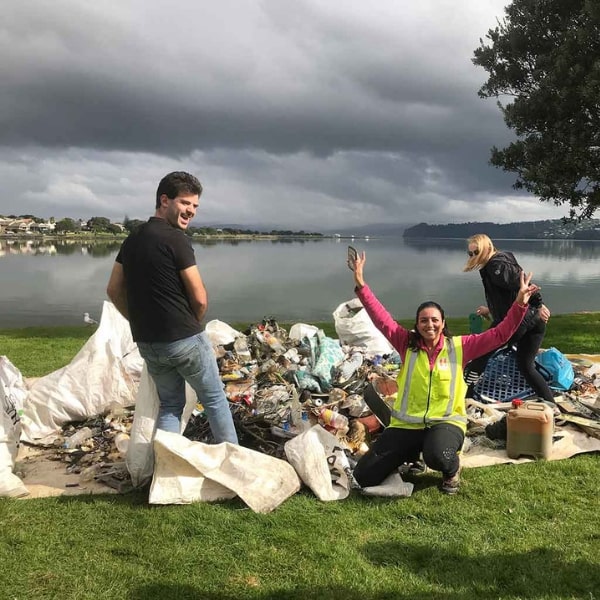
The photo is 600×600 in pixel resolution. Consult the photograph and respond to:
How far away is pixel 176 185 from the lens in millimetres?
3441

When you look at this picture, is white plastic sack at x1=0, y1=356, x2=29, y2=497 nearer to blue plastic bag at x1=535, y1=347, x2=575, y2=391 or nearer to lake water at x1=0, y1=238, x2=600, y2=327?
blue plastic bag at x1=535, y1=347, x2=575, y2=391

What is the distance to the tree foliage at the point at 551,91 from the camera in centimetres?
1113

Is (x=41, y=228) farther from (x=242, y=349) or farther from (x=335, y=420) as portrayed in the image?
(x=335, y=420)

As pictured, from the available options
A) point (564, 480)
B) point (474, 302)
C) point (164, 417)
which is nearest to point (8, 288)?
point (474, 302)

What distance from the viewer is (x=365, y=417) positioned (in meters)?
4.94

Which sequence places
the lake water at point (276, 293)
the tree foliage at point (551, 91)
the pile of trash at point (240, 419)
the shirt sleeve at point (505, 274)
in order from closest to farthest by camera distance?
the pile of trash at point (240, 419) < the shirt sleeve at point (505, 274) < the tree foliage at point (551, 91) < the lake water at point (276, 293)

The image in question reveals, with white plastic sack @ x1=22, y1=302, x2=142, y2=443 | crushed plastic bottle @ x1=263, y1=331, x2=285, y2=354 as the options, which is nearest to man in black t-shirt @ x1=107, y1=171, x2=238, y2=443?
Answer: white plastic sack @ x1=22, y1=302, x2=142, y2=443

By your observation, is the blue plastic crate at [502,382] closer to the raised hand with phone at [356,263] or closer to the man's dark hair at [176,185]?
the raised hand with phone at [356,263]

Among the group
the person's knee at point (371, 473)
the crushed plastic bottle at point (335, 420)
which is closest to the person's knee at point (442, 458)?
the person's knee at point (371, 473)

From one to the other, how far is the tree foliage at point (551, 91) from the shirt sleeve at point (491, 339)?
918 centimetres

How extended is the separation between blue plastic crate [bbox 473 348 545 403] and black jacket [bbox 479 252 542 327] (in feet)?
2.66

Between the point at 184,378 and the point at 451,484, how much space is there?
2.12 meters

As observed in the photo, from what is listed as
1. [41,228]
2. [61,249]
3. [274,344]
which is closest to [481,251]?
[274,344]

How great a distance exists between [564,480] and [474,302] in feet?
72.2
